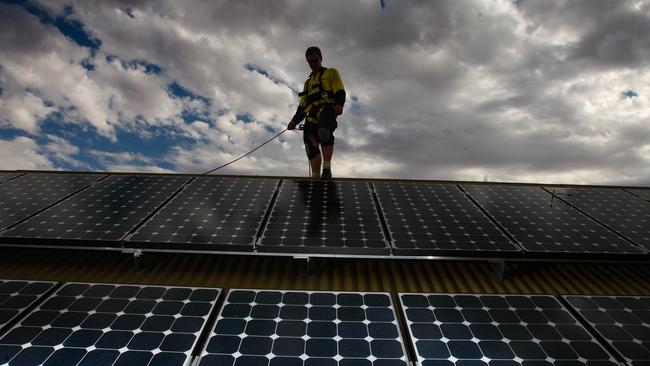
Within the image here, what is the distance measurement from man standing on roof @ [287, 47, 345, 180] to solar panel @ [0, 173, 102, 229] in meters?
7.69

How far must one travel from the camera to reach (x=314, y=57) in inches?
492

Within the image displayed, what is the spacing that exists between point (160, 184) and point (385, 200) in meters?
7.29

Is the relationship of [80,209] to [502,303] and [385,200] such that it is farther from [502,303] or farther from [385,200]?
[502,303]

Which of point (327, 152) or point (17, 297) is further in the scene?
point (327, 152)

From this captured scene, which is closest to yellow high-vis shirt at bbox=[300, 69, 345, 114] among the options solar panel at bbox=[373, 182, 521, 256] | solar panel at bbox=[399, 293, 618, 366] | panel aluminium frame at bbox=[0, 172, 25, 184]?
solar panel at bbox=[373, 182, 521, 256]

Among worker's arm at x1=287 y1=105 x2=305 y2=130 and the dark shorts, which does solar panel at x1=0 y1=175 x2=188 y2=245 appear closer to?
worker's arm at x1=287 y1=105 x2=305 y2=130

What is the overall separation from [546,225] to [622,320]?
3.82 m

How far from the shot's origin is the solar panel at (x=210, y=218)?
7.85 meters

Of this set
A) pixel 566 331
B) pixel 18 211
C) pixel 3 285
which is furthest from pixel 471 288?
pixel 18 211

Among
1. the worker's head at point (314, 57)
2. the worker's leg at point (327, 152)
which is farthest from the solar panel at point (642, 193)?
the worker's head at point (314, 57)

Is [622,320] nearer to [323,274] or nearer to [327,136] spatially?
[323,274]

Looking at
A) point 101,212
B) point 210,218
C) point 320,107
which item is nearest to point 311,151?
point 320,107

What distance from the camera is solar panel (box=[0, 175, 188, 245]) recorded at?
816 centimetres

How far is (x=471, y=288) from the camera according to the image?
25.8ft
